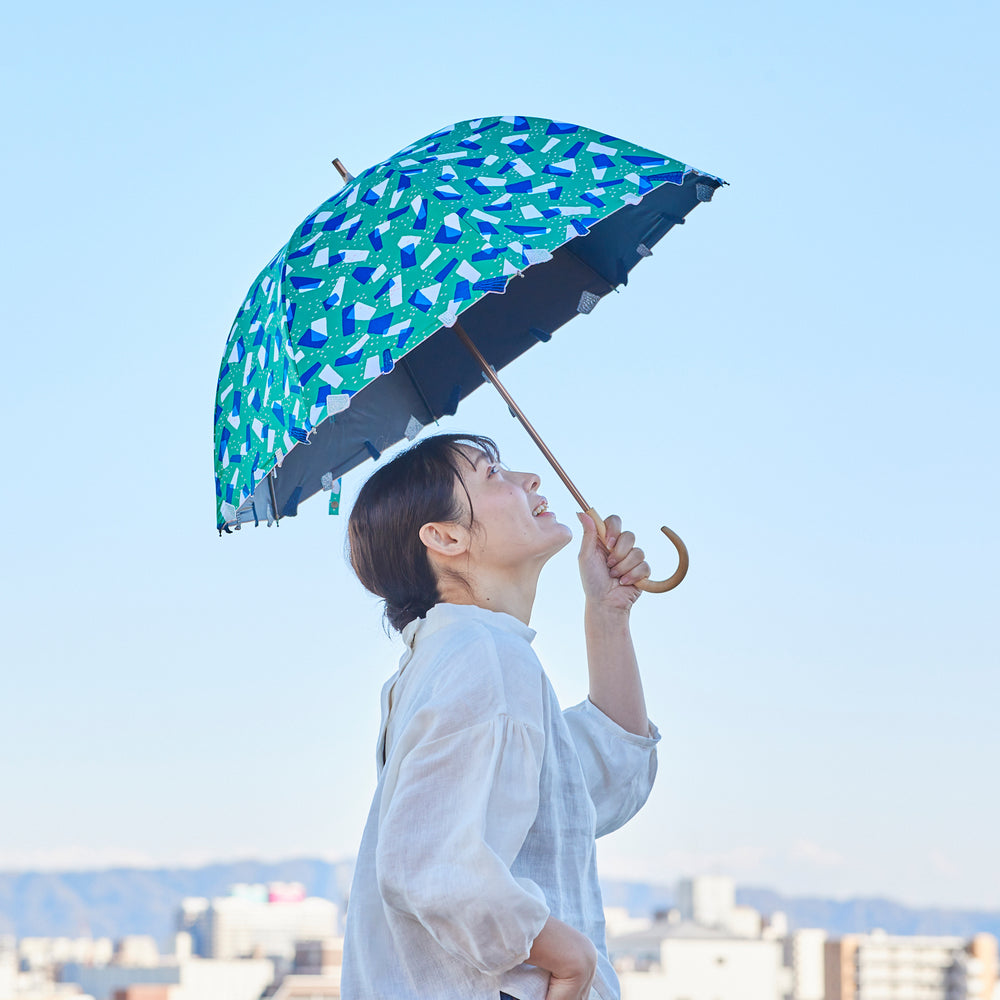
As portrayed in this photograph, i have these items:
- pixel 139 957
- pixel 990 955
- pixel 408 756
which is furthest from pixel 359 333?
pixel 139 957

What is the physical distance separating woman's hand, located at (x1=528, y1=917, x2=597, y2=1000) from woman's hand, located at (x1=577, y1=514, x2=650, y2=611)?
919mm

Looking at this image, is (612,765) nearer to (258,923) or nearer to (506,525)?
(506,525)

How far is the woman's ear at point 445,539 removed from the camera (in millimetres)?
2682

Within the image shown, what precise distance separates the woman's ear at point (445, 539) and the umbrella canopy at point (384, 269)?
10.4 inches

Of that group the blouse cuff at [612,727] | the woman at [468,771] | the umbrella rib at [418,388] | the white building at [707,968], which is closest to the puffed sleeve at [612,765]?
the blouse cuff at [612,727]

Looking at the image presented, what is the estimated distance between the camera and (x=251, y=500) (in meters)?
→ 3.15

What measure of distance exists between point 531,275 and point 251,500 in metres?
0.87

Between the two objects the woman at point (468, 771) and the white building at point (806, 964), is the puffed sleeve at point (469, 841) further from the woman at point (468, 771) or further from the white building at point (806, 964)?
the white building at point (806, 964)

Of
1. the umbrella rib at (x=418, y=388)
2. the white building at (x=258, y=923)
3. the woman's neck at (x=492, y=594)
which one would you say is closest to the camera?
the woman's neck at (x=492, y=594)

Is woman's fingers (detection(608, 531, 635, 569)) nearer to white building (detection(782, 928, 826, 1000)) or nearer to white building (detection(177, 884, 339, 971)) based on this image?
white building (detection(782, 928, 826, 1000))

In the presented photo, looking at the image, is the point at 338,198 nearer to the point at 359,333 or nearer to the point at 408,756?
the point at 359,333

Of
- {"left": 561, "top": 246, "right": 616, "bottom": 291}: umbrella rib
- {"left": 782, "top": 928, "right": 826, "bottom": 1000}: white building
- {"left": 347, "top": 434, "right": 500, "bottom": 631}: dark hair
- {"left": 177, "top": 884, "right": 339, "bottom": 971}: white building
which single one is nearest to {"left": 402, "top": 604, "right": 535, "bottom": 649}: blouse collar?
{"left": 347, "top": 434, "right": 500, "bottom": 631}: dark hair

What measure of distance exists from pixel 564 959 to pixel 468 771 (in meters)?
0.30

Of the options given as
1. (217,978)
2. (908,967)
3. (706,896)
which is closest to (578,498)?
(217,978)
